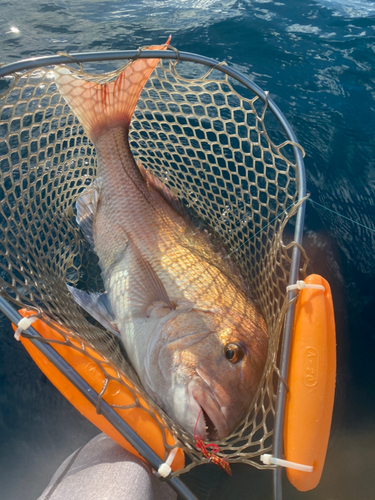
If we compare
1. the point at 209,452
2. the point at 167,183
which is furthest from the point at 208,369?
the point at 167,183

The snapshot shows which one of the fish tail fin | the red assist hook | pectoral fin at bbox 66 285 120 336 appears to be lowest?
the red assist hook

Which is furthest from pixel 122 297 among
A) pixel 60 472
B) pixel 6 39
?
pixel 6 39

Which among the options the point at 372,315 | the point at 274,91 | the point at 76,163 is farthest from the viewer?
the point at 274,91

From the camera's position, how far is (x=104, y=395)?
1699mm

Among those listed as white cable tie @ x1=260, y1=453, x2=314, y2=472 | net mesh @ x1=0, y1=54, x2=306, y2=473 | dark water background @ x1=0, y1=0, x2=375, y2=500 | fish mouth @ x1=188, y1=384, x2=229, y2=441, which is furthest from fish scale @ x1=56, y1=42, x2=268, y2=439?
dark water background @ x1=0, y1=0, x2=375, y2=500

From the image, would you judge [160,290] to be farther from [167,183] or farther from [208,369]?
[167,183]

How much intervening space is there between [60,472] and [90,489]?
0.36m

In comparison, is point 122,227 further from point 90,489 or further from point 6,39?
point 6,39

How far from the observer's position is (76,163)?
10.8ft

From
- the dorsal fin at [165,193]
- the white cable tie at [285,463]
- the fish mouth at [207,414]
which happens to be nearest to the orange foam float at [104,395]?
the fish mouth at [207,414]

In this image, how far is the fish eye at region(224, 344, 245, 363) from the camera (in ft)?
6.38

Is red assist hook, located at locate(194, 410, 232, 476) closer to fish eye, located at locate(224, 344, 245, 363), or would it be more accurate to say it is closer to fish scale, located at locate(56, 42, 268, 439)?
fish scale, located at locate(56, 42, 268, 439)

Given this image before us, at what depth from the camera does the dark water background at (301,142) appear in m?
2.23

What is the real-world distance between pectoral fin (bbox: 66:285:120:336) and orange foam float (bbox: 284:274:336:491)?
133 centimetres
